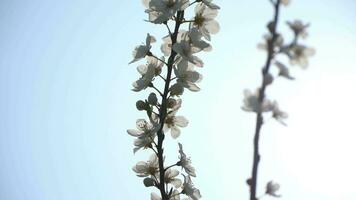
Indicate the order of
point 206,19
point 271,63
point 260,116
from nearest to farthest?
1. point 260,116
2. point 271,63
3. point 206,19

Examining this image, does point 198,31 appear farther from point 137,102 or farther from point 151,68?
point 137,102

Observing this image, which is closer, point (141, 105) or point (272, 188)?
point (272, 188)

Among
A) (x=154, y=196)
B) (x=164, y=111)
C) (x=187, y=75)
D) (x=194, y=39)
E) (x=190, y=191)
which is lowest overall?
(x=154, y=196)

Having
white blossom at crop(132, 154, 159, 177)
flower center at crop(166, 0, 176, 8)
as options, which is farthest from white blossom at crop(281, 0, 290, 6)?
white blossom at crop(132, 154, 159, 177)

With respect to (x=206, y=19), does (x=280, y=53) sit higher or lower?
lower

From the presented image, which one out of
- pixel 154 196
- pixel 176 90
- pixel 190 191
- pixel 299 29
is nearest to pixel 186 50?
pixel 176 90

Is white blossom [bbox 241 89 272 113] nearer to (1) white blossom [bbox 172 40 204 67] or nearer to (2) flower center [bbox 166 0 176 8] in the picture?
(1) white blossom [bbox 172 40 204 67]

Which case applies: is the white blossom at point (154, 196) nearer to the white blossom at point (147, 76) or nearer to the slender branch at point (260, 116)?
the white blossom at point (147, 76)

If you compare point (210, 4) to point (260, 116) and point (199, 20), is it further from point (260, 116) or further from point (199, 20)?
point (260, 116)
